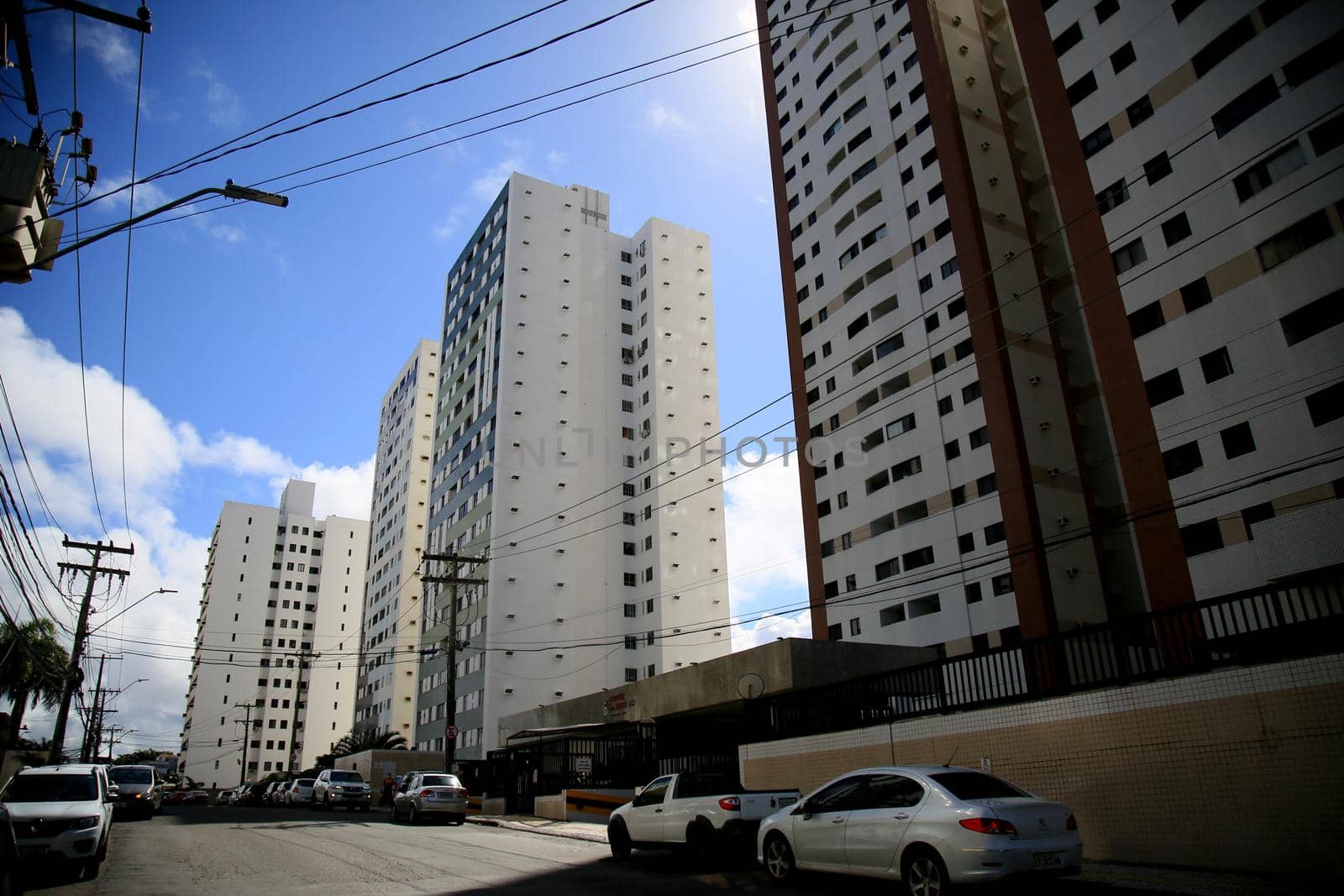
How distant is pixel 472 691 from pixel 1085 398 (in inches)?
1815

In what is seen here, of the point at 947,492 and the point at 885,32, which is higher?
the point at 885,32

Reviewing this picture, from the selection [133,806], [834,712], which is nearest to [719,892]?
[834,712]

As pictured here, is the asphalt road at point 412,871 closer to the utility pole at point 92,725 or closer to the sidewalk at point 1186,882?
the sidewalk at point 1186,882

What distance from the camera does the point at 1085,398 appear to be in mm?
41156

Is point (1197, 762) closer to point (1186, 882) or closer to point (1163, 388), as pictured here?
point (1186, 882)

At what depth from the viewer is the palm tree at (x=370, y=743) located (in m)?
62.0

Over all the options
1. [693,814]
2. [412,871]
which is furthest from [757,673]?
[412,871]

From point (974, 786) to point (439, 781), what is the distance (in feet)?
67.5

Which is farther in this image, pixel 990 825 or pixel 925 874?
pixel 925 874

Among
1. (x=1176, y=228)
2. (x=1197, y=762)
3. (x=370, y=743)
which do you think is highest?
(x=1176, y=228)

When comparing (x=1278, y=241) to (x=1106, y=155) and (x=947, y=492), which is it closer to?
(x=1106, y=155)

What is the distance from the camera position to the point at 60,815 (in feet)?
37.4

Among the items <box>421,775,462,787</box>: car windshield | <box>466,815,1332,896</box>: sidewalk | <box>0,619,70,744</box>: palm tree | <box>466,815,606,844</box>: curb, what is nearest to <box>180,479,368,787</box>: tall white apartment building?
<box>0,619,70,744</box>: palm tree

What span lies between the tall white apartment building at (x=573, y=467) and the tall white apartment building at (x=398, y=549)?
10331 mm
